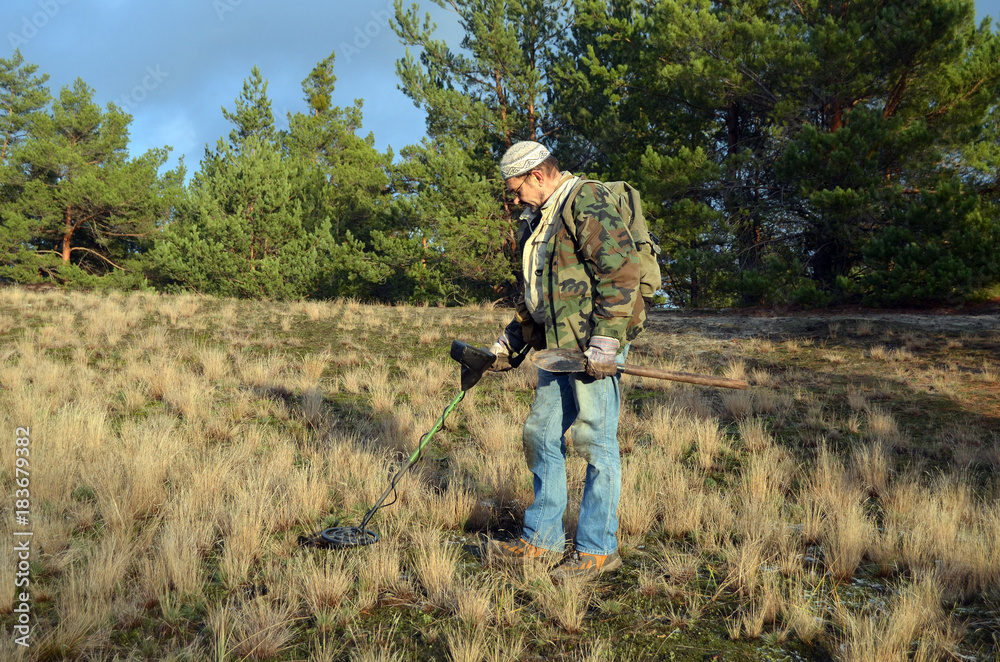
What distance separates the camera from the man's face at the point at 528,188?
315cm

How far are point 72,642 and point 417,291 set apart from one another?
21473mm

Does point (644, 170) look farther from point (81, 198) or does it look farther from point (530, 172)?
point (81, 198)

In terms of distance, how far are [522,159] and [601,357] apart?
109 cm

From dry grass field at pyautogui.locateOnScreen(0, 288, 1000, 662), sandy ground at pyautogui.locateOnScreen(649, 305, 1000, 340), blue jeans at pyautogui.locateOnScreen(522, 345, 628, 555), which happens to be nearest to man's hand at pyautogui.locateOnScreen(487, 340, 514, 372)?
blue jeans at pyautogui.locateOnScreen(522, 345, 628, 555)

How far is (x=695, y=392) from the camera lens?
314 inches

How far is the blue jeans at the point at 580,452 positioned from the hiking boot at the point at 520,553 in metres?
0.03

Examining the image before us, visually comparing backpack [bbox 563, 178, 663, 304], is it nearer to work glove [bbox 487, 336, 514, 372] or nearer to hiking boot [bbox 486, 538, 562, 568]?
work glove [bbox 487, 336, 514, 372]

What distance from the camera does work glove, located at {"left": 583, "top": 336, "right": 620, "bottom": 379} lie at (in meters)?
2.84

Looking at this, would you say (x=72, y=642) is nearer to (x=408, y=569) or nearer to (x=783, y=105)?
(x=408, y=569)

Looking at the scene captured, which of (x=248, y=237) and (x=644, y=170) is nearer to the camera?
(x=644, y=170)

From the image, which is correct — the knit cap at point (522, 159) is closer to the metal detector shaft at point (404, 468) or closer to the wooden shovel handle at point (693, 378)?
the wooden shovel handle at point (693, 378)

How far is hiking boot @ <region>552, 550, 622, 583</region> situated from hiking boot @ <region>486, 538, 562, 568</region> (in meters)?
0.07

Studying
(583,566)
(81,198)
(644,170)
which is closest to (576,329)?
(583,566)

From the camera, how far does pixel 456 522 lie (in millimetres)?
3924
